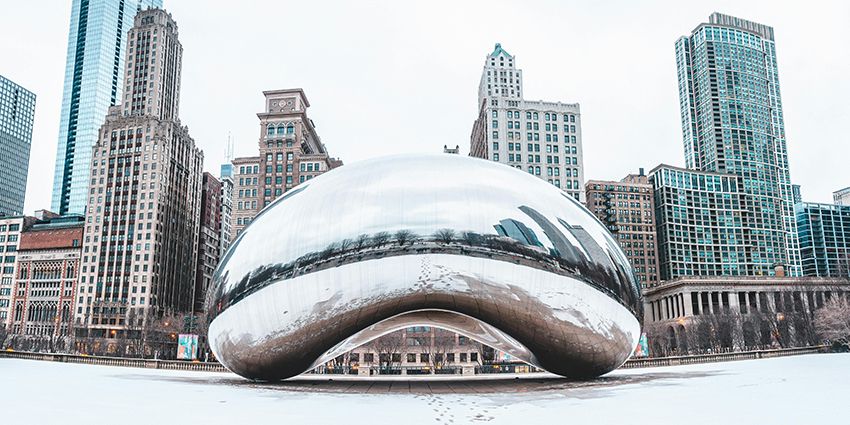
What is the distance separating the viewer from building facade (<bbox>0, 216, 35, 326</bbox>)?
449 feet

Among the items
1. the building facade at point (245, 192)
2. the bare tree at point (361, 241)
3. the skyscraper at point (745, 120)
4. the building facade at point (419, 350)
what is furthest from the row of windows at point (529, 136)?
the bare tree at point (361, 241)

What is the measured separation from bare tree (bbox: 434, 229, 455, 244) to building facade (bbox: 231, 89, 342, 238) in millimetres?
102142

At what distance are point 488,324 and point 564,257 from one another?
258 cm

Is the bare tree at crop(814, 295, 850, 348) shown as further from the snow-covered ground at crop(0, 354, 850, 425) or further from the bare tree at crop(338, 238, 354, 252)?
the bare tree at crop(338, 238, 354, 252)

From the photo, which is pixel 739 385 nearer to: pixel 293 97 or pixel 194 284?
pixel 293 97

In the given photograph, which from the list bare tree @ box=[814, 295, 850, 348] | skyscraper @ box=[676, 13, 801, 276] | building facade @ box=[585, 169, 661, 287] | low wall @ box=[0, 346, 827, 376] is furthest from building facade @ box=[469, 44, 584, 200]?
low wall @ box=[0, 346, 827, 376]

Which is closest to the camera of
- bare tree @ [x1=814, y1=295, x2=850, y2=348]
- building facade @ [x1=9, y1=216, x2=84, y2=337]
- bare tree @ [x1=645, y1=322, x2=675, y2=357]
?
bare tree @ [x1=814, y1=295, x2=850, y2=348]

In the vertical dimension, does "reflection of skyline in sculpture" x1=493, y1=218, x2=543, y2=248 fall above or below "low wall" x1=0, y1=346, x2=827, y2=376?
above

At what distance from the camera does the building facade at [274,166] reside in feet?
385

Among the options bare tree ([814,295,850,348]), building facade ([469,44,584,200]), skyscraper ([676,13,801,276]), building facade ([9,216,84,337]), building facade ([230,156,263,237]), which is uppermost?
skyscraper ([676,13,801,276])

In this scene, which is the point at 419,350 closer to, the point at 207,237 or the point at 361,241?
the point at 361,241

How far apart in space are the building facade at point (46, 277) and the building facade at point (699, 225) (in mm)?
142395

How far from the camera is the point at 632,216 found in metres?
158

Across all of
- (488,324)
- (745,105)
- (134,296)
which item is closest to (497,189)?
(488,324)
